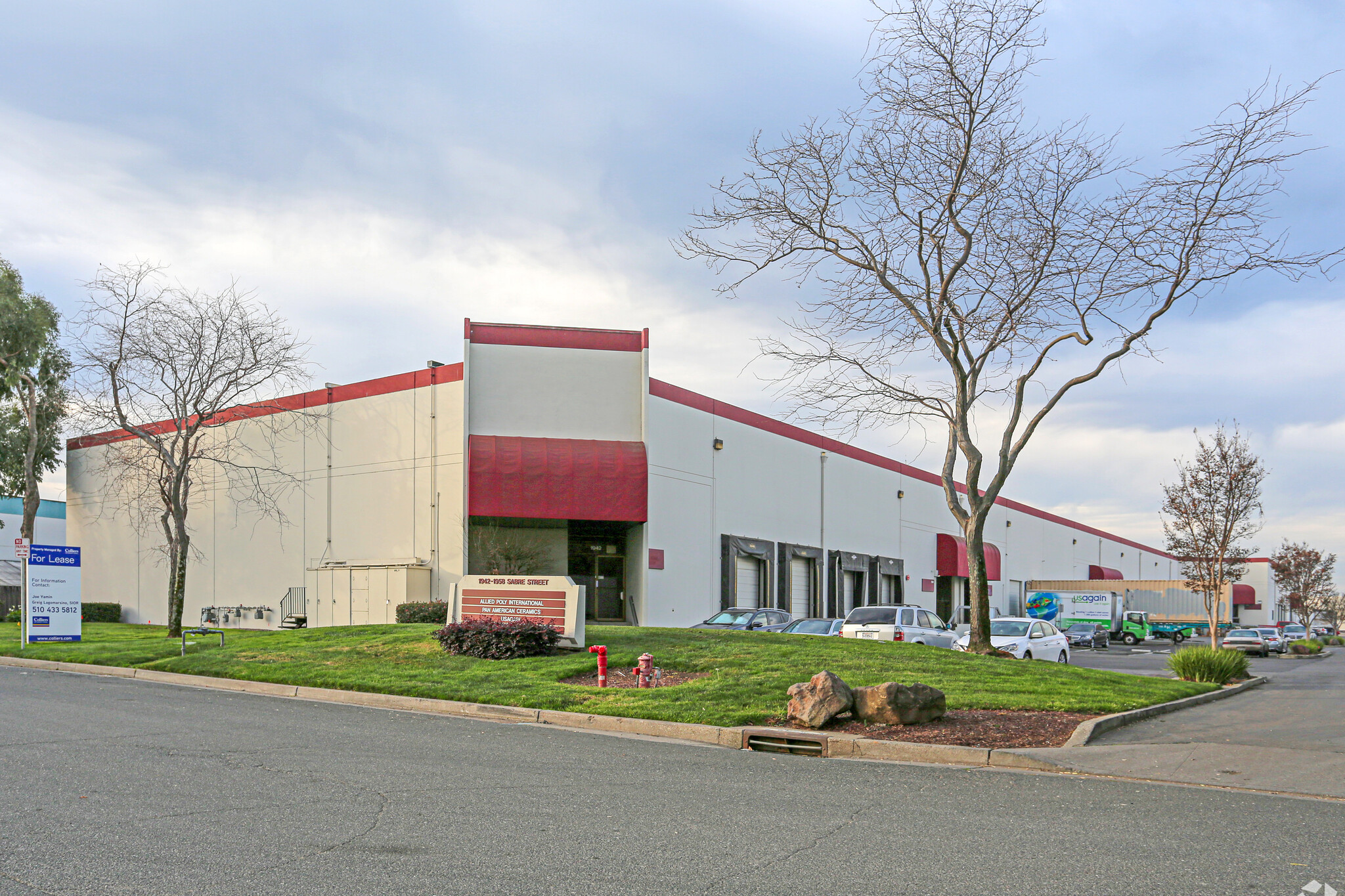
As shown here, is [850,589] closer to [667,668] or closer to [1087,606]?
[1087,606]

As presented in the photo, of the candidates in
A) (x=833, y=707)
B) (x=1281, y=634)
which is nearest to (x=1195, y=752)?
(x=833, y=707)

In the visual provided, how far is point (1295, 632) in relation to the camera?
61031 millimetres

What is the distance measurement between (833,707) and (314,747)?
5.76 m

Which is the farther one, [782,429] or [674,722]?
[782,429]

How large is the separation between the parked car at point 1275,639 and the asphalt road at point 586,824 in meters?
45.6

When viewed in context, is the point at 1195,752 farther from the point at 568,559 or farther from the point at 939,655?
the point at 568,559

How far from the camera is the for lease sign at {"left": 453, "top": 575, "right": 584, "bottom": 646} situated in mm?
19453

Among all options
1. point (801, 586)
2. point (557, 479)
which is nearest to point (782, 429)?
point (801, 586)

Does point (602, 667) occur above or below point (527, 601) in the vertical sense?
below

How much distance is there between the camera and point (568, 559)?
34.3 meters

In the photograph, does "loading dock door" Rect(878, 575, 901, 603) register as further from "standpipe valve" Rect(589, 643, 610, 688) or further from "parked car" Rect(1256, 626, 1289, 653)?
"standpipe valve" Rect(589, 643, 610, 688)

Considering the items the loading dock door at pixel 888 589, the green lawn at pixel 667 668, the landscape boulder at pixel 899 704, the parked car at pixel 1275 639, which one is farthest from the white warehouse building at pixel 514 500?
the parked car at pixel 1275 639

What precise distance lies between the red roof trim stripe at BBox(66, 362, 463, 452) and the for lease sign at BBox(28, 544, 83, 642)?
21.3 feet

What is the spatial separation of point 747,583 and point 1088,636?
19266 millimetres
